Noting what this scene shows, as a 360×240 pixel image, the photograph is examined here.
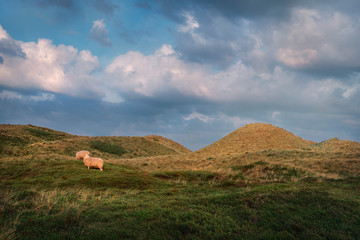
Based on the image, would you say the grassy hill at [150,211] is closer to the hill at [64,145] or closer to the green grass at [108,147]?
the hill at [64,145]

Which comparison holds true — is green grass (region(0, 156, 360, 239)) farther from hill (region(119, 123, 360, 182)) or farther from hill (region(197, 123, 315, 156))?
hill (region(197, 123, 315, 156))

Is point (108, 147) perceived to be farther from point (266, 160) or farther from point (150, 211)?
point (150, 211)

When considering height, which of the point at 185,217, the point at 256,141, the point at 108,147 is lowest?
the point at 185,217

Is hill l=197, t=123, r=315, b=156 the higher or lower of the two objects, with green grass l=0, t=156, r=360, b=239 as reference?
higher

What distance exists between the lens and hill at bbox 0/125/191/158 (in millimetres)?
41031

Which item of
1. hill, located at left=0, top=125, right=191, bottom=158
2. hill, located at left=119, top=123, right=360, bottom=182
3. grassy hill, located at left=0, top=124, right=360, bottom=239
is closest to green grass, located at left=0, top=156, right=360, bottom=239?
grassy hill, located at left=0, top=124, right=360, bottom=239

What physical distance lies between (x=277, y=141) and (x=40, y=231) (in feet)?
196

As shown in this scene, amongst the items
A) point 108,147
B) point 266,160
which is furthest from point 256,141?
point 108,147

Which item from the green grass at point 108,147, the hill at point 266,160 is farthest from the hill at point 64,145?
the hill at point 266,160

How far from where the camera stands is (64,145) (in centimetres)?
5041

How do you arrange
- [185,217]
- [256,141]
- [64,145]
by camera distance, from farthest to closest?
[256,141] → [64,145] → [185,217]

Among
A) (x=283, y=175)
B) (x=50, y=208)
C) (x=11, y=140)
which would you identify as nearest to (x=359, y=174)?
(x=283, y=175)

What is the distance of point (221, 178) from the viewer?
70.1 feet

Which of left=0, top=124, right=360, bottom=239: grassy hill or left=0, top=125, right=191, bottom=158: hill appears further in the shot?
left=0, top=125, right=191, bottom=158: hill
